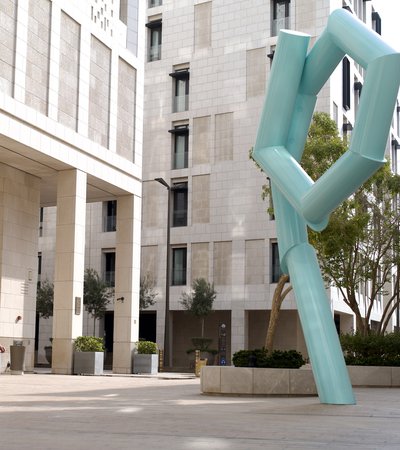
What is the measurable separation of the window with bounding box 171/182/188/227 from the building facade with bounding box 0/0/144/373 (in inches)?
640

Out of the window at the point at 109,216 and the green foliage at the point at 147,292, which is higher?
the window at the point at 109,216

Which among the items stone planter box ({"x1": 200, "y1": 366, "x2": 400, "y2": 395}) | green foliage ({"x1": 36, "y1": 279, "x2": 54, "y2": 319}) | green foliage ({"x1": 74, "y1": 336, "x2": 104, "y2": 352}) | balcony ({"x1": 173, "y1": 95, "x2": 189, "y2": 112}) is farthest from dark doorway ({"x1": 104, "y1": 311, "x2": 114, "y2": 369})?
stone planter box ({"x1": 200, "y1": 366, "x2": 400, "y2": 395})

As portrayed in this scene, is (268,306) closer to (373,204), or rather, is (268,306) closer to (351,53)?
(373,204)

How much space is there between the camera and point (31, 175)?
110 feet

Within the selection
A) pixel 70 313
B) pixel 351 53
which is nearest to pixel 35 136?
pixel 70 313

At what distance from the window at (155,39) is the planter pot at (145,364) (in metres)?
27.5

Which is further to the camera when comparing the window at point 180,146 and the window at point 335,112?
the window at point 180,146

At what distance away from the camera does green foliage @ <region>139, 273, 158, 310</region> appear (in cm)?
5071

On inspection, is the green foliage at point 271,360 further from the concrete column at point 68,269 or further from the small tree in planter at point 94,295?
the small tree in planter at point 94,295

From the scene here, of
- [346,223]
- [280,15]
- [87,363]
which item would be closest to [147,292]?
[280,15]

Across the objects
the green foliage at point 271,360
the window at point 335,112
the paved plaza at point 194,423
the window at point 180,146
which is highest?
the window at point 335,112

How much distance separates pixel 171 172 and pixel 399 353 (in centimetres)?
3118

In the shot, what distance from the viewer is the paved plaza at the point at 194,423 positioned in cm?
830

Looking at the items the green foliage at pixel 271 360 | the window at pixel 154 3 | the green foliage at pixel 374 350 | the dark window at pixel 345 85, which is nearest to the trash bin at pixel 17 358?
the green foliage at pixel 374 350
